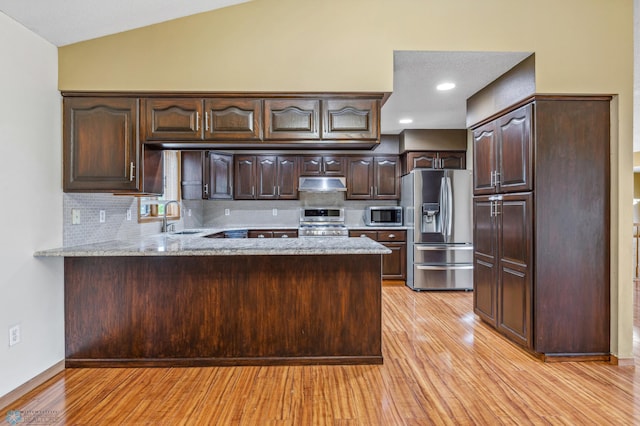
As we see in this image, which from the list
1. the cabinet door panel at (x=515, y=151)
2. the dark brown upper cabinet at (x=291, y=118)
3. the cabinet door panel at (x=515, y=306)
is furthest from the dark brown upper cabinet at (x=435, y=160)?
the dark brown upper cabinet at (x=291, y=118)

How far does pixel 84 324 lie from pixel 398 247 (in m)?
4.16

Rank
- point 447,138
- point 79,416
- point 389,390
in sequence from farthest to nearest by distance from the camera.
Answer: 1. point 447,138
2. point 389,390
3. point 79,416

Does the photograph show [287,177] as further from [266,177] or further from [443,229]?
[443,229]

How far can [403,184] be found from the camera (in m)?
5.74

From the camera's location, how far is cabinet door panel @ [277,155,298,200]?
18.7 feet

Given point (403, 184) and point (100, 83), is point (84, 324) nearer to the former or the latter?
point (100, 83)

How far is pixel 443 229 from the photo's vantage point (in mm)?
5098

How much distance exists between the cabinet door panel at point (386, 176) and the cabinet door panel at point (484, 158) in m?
2.25

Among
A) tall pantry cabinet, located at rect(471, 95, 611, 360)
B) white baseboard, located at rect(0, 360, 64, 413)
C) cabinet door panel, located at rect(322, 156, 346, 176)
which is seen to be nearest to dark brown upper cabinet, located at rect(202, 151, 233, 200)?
cabinet door panel, located at rect(322, 156, 346, 176)

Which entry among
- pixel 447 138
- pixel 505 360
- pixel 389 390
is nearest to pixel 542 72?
pixel 505 360

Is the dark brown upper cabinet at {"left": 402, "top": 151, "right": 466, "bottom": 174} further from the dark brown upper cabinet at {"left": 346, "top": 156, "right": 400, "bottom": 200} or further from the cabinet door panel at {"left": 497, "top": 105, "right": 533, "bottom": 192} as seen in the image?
the cabinet door panel at {"left": 497, "top": 105, "right": 533, "bottom": 192}

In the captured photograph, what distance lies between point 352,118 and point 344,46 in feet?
1.70

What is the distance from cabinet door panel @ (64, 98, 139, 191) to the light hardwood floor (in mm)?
1369

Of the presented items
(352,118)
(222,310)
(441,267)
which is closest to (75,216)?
(222,310)
